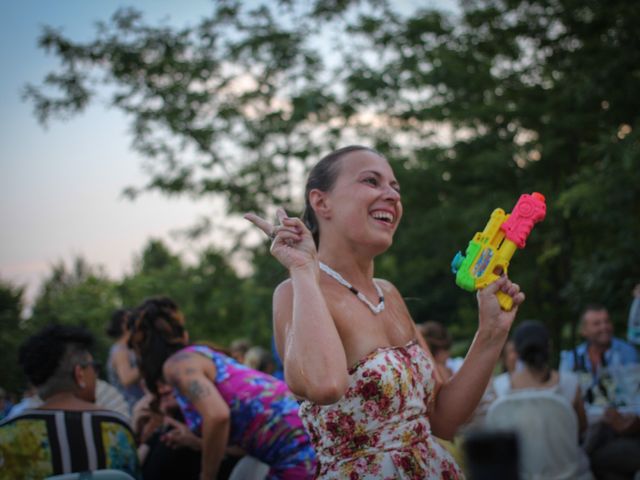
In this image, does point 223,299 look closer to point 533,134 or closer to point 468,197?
point 468,197

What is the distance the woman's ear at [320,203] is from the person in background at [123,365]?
4.38 m

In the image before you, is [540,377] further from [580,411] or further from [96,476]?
[96,476]

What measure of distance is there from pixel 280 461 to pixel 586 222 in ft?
24.2

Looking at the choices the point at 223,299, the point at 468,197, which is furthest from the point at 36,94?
the point at 468,197

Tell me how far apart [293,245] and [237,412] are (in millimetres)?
1784

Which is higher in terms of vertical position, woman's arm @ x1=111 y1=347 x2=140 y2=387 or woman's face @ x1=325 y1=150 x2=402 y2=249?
woman's face @ x1=325 y1=150 x2=402 y2=249

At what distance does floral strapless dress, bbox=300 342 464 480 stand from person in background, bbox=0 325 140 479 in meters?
1.74

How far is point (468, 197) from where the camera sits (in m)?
10.2

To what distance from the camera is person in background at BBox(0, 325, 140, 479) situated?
11.6 feet

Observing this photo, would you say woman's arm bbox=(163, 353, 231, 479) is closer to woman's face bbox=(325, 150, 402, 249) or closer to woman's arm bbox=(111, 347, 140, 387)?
woman's face bbox=(325, 150, 402, 249)

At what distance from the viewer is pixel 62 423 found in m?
3.61

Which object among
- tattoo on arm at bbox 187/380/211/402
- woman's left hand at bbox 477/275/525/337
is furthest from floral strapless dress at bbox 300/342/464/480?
tattoo on arm at bbox 187/380/211/402

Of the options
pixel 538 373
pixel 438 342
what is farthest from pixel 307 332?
pixel 438 342

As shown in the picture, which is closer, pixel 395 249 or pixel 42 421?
pixel 42 421
